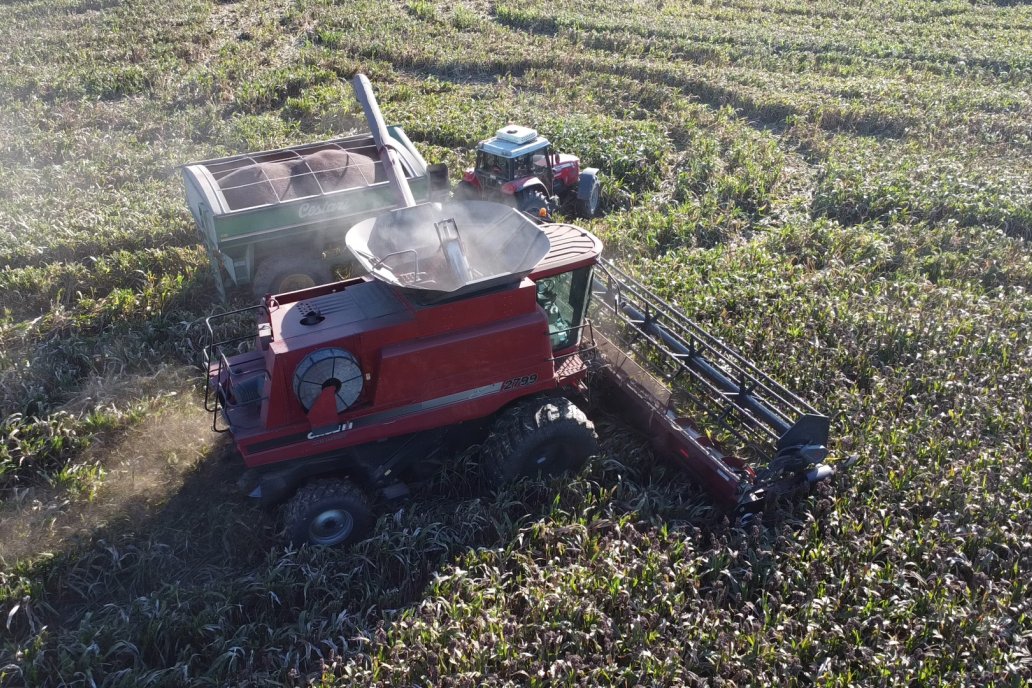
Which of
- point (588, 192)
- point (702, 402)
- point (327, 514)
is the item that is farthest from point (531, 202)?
point (327, 514)

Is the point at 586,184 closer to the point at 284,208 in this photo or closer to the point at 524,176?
the point at 524,176

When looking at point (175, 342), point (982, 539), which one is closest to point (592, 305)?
point (982, 539)

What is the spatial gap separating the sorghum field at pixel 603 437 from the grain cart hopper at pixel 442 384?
1.27 feet

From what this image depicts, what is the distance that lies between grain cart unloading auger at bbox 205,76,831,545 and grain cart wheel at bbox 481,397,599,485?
0.02 m

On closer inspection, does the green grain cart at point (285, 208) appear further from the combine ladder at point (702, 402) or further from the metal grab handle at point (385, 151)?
the combine ladder at point (702, 402)

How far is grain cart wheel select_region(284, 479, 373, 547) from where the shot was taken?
6566 mm

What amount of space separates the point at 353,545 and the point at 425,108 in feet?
42.4

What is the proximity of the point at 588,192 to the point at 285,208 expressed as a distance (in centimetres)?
523

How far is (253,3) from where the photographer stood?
26.2 meters

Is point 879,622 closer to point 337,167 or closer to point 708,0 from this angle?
point 337,167

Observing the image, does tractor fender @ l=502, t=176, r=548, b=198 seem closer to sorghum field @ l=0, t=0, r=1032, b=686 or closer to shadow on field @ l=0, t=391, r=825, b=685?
sorghum field @ l=0, t=0, r=1032, b=686

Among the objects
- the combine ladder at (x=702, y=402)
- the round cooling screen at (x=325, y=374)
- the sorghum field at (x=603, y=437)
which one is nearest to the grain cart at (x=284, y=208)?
the sorghum field at (x=603, y=437)

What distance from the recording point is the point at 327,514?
21.8 ft

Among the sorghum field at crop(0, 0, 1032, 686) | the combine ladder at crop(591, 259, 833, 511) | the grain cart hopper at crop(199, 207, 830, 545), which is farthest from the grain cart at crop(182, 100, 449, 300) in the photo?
the combine ladder at crop(591, 259, 833, 511)
